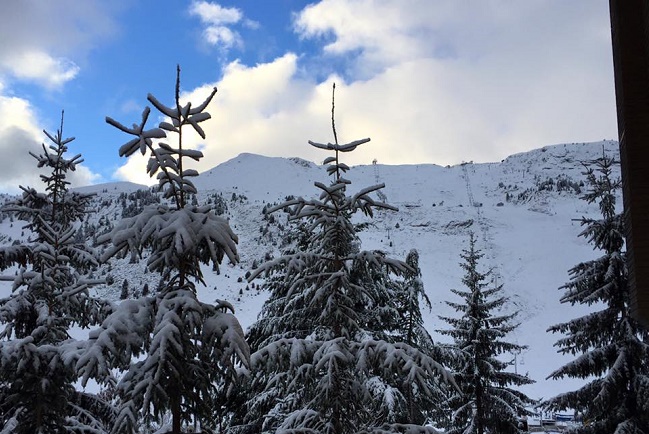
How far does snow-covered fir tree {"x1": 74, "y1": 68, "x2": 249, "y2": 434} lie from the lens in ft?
12.9

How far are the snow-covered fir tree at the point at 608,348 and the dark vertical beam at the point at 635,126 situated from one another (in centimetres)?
800

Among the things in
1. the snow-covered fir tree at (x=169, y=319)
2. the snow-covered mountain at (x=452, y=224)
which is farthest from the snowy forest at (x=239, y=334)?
the snow-covered mountain at (x=452, y=224)

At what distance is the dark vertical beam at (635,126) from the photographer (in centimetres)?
309

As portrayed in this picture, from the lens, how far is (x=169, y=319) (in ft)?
13.3

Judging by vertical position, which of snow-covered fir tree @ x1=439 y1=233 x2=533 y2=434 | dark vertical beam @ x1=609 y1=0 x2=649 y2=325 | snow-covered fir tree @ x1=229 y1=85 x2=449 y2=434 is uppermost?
dark vertical beam @ x1=609 y1=0 x2=649 y2=325

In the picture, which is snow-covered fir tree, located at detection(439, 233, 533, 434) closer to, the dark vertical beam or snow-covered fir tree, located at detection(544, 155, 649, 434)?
snow-covered fir tree, located at detection(544, 155, 649, 434)

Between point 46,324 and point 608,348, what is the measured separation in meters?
10.8

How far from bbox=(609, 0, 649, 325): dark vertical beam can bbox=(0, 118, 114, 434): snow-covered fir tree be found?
4756 mm

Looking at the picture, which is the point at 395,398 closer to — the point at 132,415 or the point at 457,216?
the point at 132,415

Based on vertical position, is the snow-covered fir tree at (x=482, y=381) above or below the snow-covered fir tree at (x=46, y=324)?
below

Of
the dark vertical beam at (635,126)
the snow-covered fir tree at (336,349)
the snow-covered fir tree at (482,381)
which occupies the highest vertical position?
the dark vertical beam at (635,126)

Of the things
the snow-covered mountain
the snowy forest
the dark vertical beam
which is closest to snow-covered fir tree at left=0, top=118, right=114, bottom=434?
the snowy forest

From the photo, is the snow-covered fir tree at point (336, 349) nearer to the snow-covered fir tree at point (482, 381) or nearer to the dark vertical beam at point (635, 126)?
the dark vertical beam at point (635, 126)

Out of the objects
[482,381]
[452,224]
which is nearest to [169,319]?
[482,381]
